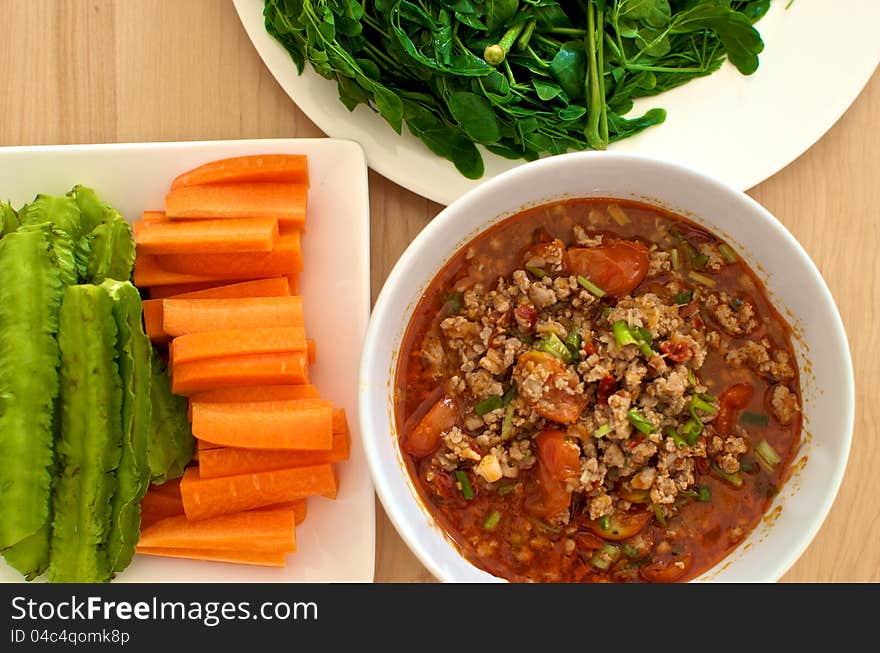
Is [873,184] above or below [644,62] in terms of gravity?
below

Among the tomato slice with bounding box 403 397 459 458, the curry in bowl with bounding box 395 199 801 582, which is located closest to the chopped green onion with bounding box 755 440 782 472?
the curry in bowl with bounding box 395 199 801 582

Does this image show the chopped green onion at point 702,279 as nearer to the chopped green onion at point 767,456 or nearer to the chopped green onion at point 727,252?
the chopped green onion at point 727,252

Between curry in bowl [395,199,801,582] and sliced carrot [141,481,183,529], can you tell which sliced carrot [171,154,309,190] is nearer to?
curry in bowl [395,199,801,582]

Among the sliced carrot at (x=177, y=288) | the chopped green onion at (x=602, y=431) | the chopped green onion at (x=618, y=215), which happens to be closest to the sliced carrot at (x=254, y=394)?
the sliced carrot at (x=177, y=288)

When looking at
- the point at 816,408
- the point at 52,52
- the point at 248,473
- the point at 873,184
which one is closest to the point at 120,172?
the point at 52,52

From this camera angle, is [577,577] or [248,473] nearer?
[577,577]

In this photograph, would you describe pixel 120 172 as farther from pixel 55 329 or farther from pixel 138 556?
pixel 138 556
